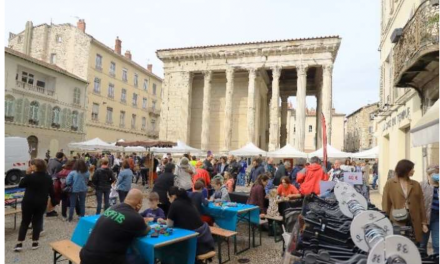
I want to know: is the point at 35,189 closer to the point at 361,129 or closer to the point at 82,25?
the point at 82,25

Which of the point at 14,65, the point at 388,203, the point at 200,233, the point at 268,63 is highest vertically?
the point at 268,63

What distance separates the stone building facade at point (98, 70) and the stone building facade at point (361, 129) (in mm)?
30603

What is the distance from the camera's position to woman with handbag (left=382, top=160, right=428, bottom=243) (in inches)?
168

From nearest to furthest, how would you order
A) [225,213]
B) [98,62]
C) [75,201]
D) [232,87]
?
[225,213]
[75,201]
[232,87]
[98,62]

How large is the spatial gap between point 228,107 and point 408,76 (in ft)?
64.6

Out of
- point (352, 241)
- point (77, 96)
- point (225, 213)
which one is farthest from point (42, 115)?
point (352, 241)

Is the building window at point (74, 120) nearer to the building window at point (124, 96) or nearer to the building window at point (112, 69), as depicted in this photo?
the building window at point (112, 69)

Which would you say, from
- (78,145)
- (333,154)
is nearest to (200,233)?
(333,154)

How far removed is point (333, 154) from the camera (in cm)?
1561

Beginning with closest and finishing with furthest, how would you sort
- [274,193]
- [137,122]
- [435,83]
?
1. [274,193]
2. [435,83]
3. [137,122]

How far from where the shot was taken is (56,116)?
2767 centimetres

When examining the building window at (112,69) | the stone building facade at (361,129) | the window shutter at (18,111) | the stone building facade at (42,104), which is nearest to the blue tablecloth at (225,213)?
the stone building facade at (42,104)

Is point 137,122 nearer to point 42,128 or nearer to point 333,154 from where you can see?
point 42,128

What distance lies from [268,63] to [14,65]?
19.2 metres
